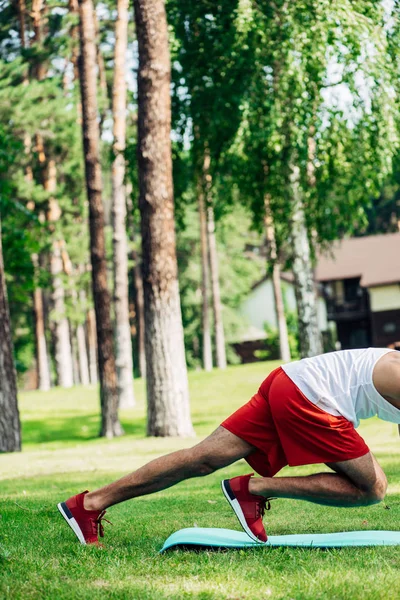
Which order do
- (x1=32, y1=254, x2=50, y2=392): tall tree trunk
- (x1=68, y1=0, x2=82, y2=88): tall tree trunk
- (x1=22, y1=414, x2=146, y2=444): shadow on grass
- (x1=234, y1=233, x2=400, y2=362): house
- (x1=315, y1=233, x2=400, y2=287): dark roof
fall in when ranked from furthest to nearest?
(x1=234, y1=233, x2=400, y2=362): house, (x1=315, y1=233, x2=400, y2=287): dark roof, (x1=32, y1=254, x2=50, y2=392): tall tree trunk, (x1=68, y1=0, x2=82, y2=88): tall tree trunk, (x1=22, y1=414, x2=146, y2=444): shadow on grass

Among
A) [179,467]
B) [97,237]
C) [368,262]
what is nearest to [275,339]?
[368,262]

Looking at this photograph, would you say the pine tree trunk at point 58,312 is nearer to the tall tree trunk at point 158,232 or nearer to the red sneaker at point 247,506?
the tall tree trunk at point 158,232

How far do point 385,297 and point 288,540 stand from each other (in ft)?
167

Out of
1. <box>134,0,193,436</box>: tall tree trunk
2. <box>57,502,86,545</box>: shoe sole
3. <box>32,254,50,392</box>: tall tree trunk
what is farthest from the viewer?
A: <box>32,254,50,392</box>: tall tree trunk

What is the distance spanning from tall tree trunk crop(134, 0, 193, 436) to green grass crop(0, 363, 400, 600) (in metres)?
2.42

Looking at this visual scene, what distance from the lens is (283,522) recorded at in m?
6.50

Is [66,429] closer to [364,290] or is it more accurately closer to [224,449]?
[224,449]

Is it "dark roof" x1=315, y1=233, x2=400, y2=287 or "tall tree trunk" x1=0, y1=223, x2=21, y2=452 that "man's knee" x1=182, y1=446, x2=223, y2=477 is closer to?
"tall tree trunk" x1=0, y1=223, x2=21, y2=452

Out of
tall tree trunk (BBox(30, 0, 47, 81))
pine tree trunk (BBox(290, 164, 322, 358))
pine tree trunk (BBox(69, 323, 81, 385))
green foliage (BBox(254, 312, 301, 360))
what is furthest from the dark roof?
pine tree trunk (BBox(290, 164, 322, 358))

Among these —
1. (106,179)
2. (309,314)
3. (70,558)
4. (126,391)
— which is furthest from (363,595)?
(106,179)

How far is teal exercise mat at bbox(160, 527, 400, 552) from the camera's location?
5.37 metres

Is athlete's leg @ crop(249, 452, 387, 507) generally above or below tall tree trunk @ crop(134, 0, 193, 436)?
below

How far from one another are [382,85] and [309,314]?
5.73 meters

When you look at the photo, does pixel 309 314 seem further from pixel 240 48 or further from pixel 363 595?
pixel 363 595
